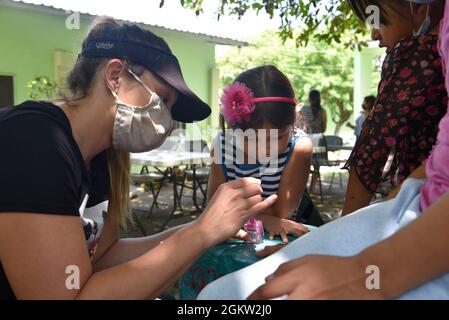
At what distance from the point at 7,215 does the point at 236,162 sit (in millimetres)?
1488

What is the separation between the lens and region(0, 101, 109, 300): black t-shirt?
1193 millimetres

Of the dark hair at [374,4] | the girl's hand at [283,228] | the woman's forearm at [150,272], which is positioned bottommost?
the girl's hand at [283,228]

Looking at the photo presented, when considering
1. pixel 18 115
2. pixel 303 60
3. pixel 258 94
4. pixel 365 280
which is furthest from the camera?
pixel 303 60

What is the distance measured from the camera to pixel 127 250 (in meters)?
1.91

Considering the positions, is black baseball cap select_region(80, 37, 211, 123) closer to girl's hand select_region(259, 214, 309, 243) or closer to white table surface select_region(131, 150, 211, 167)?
girl's hand select_region(259, 214, 309, 243)

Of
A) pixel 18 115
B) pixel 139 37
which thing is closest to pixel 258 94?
pixel 139 37

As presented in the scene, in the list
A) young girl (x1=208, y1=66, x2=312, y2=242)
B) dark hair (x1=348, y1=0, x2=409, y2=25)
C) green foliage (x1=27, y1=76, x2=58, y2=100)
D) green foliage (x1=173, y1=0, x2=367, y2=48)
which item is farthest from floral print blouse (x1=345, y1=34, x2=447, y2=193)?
green foliage (x1=27, y1=76, x2=58, y2=100)

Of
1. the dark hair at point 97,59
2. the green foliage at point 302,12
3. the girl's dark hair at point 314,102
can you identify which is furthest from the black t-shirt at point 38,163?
the girl's dark hair at point 314,102

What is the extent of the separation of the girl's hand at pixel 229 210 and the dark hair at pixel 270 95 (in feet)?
3.23

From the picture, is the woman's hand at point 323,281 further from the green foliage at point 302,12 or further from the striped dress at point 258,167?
the green foliage at point 302,12

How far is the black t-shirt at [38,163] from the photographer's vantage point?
119 centimetres

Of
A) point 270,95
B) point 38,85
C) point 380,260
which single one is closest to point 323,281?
point 380,260

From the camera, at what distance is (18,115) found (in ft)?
4.30
